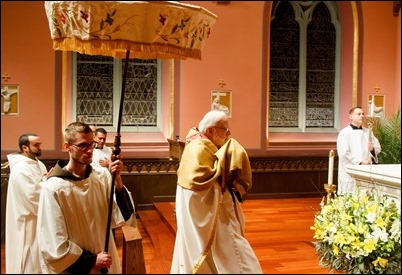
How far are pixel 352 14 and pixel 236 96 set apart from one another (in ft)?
7.28

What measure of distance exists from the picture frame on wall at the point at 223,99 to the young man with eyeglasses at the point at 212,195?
474 cm

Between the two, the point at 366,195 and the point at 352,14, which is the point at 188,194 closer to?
the point at 366,195

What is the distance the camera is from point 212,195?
10.4ft

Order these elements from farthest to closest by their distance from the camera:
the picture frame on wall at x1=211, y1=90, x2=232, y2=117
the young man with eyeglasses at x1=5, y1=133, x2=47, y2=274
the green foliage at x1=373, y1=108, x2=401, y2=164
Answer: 1. the picture frame on wall at x1=211, y1=90, x2=232, y2=117
2. the green foliage at x1=373, y1=108, x2=401, y2=164
3. the young man with eyeglasses at x1=5, y1=133, x2=47, y2=274

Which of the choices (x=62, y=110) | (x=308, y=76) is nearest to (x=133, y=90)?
(x=62, y=110)

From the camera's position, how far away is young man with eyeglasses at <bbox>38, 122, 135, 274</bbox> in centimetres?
235

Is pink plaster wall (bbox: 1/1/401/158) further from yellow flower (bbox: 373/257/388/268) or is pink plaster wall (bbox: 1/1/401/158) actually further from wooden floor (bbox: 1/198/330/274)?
yellow flower (bbox: 373/257/388/268)

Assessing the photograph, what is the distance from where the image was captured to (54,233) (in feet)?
7.71

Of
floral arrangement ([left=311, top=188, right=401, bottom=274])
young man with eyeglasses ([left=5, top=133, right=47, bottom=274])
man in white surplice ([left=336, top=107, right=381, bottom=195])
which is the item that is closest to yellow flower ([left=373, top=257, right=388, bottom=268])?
floral arrangement ([left=311, top=188, right=401, bottom=274])

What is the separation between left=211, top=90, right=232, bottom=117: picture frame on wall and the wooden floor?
62.1 inches

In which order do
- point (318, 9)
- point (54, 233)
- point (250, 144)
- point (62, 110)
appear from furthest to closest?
1. point (318, 9)
2. point (250, 144)
3. point (62, 110)
4. point (54, 233)

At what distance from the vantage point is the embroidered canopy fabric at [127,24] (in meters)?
2.03

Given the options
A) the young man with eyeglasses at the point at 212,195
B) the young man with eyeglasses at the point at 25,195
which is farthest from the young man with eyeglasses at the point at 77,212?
the young man with eyeglasses at the point at 25,195

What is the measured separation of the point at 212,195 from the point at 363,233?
140cm
